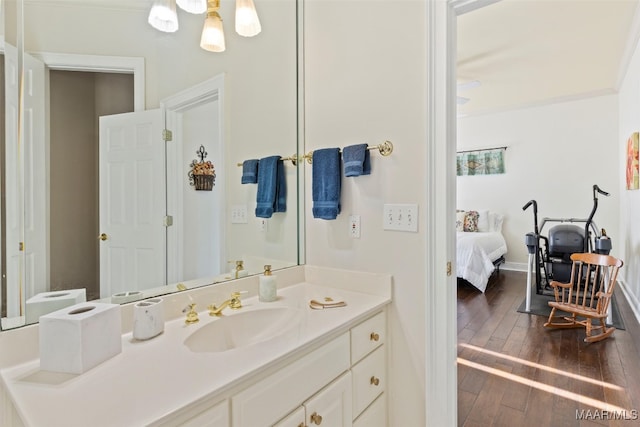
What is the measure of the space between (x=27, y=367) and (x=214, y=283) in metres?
0.64

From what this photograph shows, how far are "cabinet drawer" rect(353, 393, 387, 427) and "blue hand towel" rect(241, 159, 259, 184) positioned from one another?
3.75ft

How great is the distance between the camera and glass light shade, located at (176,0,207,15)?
52.6 inches

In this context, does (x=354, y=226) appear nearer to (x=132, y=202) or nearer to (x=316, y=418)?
(x=316, y=418)

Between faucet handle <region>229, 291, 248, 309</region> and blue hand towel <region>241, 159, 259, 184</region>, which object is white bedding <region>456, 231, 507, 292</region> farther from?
faucet handle <region>229, 291, 248, 309</region>

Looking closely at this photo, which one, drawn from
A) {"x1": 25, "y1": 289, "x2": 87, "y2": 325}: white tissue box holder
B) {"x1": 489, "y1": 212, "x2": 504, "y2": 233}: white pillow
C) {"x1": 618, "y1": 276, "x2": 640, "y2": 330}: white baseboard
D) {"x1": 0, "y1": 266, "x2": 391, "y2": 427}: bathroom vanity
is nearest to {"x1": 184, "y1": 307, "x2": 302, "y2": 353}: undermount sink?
{"x1": 0, "y1": 266, "x2": 391, "y2": 427}: bathroom vanity

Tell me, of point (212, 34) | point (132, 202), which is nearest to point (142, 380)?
point (132, 202)

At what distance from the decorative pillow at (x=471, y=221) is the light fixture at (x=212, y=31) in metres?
5.10

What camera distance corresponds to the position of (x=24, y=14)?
94cm

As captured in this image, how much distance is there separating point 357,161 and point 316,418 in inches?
39.5

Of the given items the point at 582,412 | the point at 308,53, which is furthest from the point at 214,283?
the point at 582,412

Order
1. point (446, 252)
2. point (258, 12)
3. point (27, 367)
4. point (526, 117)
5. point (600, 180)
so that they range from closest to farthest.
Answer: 1. point (27, 367)
2. point (446, 252)
3. point (258, 12)
4. point (600, 180)
5. point (526, 117)

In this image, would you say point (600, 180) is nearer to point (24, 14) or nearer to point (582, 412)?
point (582, 412)

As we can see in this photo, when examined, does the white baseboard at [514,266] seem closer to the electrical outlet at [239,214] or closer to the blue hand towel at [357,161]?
the blue hand towel at [357,161]

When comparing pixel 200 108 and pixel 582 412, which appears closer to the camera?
pixel 200 108
